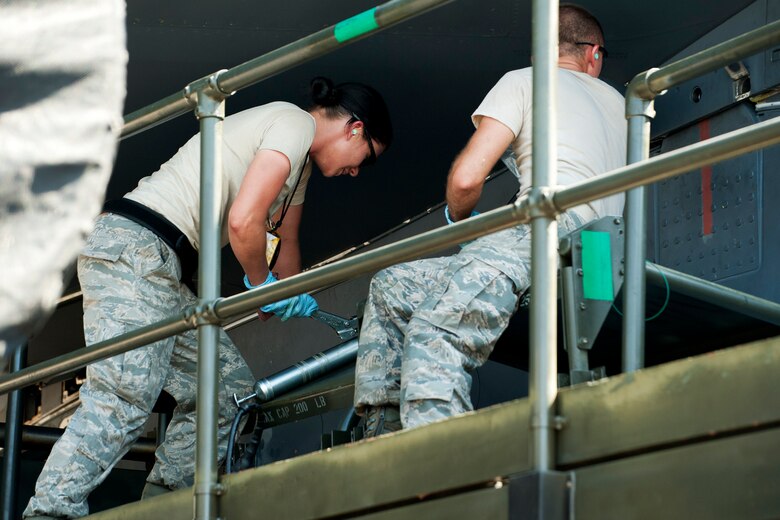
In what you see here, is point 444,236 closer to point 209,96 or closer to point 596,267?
point 596,267

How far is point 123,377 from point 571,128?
151 cm

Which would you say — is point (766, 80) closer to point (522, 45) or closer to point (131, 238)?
point (522, 45)

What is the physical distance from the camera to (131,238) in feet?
13.7

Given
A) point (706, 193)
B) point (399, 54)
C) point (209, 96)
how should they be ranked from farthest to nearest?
1. point (399, 54)
2. point (706, 193)
3. point (209, 96)

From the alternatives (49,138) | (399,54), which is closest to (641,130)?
(49,138)

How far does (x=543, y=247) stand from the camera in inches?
101

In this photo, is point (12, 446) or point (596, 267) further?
point (12, 446)

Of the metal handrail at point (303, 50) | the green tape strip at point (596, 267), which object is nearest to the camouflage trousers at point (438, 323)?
the green tape strip at point (596, 267)

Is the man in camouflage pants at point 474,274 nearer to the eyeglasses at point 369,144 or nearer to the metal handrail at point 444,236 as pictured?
the metal handrail at point 444,236

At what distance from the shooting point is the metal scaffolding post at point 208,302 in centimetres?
307

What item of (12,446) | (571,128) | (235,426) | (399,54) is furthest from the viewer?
(12,446)

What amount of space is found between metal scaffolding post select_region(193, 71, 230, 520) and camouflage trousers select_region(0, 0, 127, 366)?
72.6 inches

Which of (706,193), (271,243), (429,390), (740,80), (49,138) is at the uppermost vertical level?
(740,80)

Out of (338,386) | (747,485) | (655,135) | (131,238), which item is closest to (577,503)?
(747,485)
